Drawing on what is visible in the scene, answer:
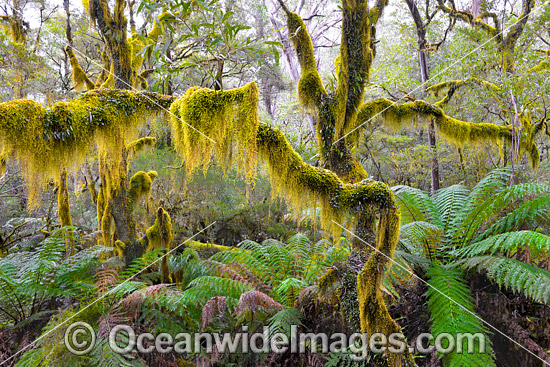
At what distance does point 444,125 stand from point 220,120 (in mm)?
2901

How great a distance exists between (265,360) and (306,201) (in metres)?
1.54

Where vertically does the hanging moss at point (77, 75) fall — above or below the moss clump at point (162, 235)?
above

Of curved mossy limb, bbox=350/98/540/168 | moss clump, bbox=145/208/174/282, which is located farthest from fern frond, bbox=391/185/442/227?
moss clump, bbox=145/208/174/282

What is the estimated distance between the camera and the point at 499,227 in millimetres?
3486

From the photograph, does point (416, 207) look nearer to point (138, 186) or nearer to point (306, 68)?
point (306, 68)

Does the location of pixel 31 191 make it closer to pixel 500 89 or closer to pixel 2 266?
pixel 2 266

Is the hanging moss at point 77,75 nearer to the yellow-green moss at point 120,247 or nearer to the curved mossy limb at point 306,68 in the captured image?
the yellow-green moss at point 120,247

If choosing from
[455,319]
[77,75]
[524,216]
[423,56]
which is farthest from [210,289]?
[423,56]

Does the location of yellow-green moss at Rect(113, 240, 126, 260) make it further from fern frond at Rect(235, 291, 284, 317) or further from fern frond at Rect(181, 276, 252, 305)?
fern frond at Rect(235, 291, 284, 317)

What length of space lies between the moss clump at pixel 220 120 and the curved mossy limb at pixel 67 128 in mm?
293

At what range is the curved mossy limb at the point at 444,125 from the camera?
3469 mm

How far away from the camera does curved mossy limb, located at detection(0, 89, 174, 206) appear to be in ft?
6.05

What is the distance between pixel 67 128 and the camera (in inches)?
79.0

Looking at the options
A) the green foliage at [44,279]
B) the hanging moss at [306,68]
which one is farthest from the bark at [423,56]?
the green foliage at [44,279]
